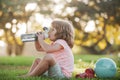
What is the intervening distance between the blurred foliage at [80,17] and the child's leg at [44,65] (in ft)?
40.9

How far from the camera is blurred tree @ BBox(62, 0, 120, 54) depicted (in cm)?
1967

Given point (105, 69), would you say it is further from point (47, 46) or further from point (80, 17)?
point (80, 17)

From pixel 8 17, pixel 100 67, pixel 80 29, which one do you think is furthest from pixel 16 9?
pixel 100 67

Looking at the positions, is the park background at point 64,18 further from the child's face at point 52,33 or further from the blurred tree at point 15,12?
the child's face at point 52,33

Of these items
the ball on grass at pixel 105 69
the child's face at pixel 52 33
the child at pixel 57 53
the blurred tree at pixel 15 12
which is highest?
the blurred tree at pixel 15 12

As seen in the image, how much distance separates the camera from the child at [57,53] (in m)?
5.45

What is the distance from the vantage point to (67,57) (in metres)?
5.64

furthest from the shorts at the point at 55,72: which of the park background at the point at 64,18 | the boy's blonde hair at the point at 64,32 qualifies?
the park background at the point at 64,18

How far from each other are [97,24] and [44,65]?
A: 1587 cm

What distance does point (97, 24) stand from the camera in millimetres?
21078

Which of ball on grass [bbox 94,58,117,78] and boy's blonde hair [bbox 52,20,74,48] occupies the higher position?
boy's blonde hair [bbox 52,20,74,48]

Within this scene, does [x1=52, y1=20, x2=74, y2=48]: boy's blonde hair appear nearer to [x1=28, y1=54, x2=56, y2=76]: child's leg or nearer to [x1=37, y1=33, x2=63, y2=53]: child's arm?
[x1=37, y1=33, x2=63, y2=53]: child's arm

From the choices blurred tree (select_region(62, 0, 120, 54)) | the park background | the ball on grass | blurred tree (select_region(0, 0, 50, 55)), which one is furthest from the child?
blurred tree (select_region(62, 0, 120, 54))

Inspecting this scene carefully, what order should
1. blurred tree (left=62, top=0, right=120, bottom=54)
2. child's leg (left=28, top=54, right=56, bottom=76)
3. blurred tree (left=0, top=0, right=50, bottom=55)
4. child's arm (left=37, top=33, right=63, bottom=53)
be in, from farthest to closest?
blurred tree (left=62, top=0, right=120, bottom=54), blurred tree (left=0, top=0, right=50, bottom=55), child's arm (left=37, top=33, right=63, bottom=53), child's leg (left=28, top=54, right=56, bottom=76)
